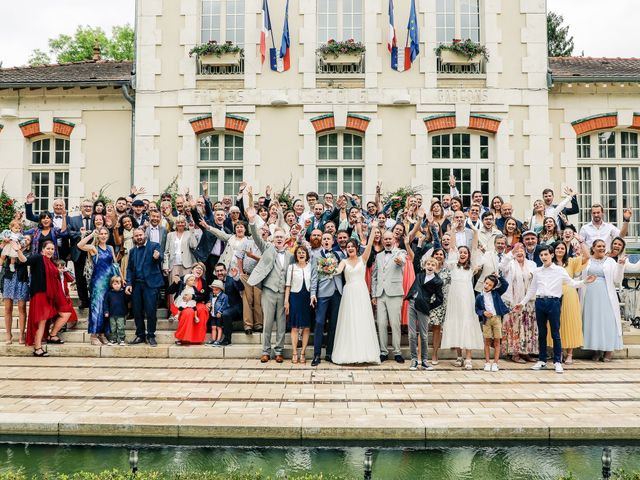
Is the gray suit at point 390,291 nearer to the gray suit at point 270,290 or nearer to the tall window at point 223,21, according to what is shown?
the gray suit at point 270,290

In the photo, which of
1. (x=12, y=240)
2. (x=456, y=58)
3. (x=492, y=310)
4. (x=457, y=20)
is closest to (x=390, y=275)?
(x=492, y=310)

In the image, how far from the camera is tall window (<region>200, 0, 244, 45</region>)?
14.6 metres

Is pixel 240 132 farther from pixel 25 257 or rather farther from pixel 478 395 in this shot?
pixel 478 395

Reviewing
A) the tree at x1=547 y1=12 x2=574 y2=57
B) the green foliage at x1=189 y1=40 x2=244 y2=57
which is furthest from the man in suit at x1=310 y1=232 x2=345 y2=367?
the tree at x1=547 y1=12 x2=574 y2=57

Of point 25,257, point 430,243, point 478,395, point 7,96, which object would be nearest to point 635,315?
point 430,243

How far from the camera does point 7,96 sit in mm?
14852

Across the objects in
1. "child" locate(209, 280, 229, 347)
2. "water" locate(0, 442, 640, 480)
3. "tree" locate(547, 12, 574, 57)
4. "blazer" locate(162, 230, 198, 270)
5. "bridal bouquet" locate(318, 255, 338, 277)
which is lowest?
"water" locate(0, 442, 640, 480)

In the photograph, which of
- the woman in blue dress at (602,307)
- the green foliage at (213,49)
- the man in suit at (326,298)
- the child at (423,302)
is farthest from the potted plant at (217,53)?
the woman in blue dress at (602,307)

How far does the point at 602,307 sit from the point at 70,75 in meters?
13.5

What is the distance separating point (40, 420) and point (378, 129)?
409 inches

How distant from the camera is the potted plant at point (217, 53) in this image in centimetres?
1416

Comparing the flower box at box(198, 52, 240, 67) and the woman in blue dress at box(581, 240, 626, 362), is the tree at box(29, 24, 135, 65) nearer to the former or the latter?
the flower box at box(198, 52, 240, 67)

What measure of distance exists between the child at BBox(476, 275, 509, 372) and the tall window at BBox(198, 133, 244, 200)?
781 cm

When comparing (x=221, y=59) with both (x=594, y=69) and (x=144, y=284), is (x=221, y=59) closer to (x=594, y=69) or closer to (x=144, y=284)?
(x=144, y=284)
